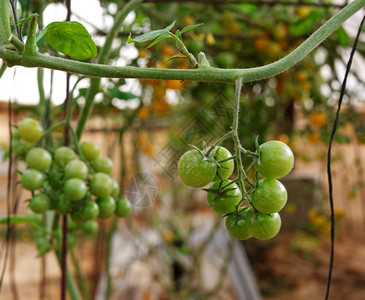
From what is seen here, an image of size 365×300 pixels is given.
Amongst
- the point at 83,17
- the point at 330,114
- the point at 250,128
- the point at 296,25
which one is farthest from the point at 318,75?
the point at 83,17

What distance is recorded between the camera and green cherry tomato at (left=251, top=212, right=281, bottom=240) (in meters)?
0.43

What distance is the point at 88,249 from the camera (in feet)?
14.4

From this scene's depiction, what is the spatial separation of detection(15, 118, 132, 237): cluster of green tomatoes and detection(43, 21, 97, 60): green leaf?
17 centimetres

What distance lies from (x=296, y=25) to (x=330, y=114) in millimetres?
Result: 689

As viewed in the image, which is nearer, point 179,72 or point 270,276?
point 179,72

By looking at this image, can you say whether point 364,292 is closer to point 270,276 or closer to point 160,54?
point 270,276

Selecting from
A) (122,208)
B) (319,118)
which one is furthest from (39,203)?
(319,118)

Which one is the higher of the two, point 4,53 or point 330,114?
point 330,114

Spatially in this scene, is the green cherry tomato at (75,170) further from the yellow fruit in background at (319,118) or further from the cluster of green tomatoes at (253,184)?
the yellow fruit in background at (319,118)

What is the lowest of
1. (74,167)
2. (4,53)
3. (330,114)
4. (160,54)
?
(74,167)

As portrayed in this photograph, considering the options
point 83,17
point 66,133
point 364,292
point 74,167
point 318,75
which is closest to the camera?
point 74,167

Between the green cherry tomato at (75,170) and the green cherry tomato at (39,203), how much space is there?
62 millimetres

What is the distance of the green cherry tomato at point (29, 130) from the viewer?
0.69m

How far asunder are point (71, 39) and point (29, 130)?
0.78 ft
